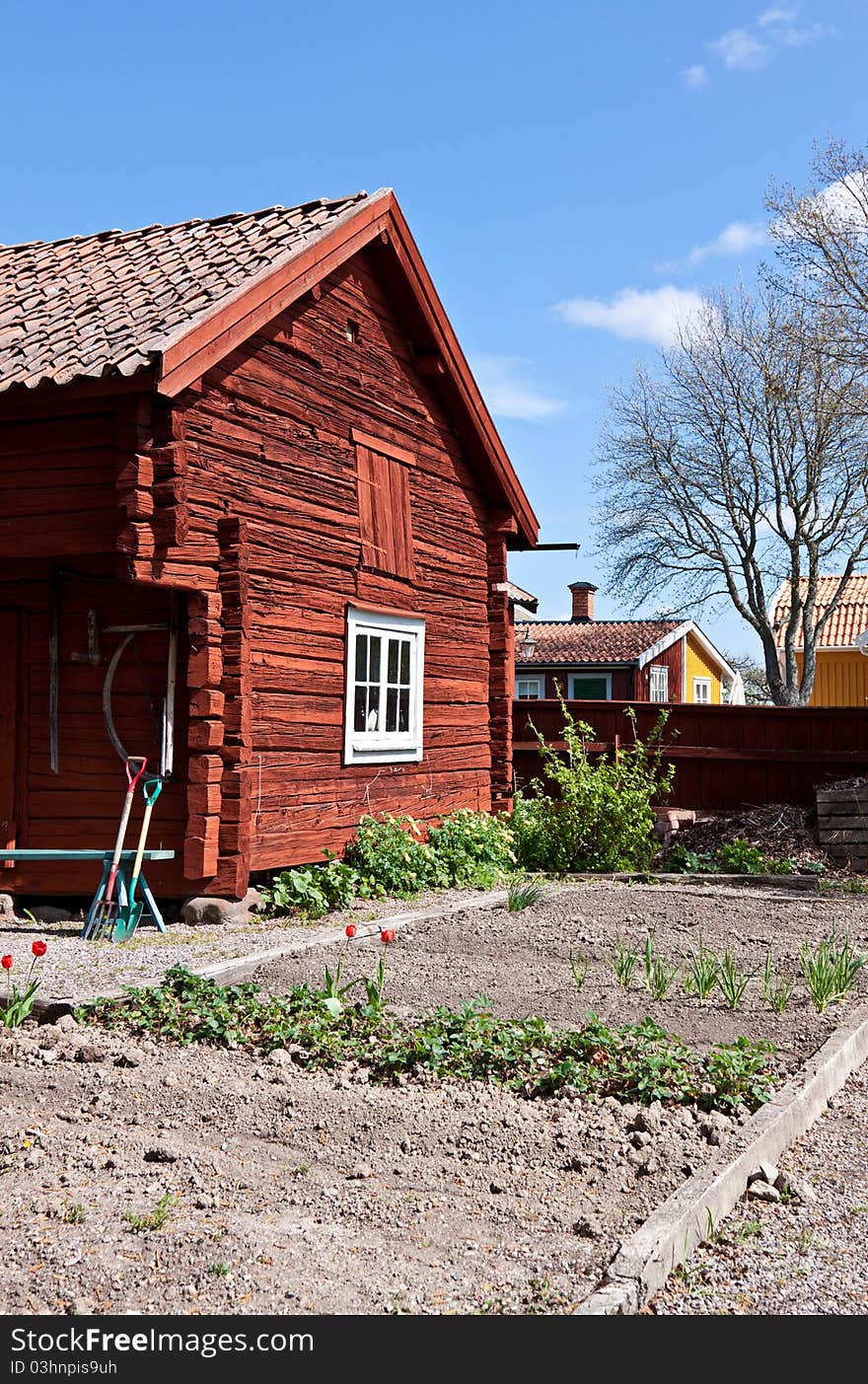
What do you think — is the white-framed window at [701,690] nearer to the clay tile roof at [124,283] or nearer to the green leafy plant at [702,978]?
the clay tile roof at [124,283]

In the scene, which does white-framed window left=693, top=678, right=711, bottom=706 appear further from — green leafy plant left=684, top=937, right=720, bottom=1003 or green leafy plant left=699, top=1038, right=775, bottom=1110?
green leafy plant left=699, top=1038, right=775, bottom=1110

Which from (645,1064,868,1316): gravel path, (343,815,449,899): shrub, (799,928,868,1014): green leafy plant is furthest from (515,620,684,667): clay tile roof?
(645,1064,868,1316): gravel path

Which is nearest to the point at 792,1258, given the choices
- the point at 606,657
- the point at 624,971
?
the point at 624,971

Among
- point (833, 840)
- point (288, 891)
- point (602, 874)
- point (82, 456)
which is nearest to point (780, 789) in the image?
point (833, 840)

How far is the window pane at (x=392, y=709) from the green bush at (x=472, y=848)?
3.64 feet

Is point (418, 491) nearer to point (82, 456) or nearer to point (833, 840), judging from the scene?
point (82, 456)

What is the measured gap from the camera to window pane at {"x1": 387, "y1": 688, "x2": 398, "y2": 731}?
12406 millimetres

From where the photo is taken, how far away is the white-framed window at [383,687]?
1167cm

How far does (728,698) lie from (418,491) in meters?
36.7

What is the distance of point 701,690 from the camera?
42594 millimetres

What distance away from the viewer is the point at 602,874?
40.3 ft

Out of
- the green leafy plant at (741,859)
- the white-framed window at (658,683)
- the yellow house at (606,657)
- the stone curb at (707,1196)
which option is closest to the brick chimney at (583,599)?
the yellow house at (606,657)

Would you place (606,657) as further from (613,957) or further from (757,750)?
(613,957)

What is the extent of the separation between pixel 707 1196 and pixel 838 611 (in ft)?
115
